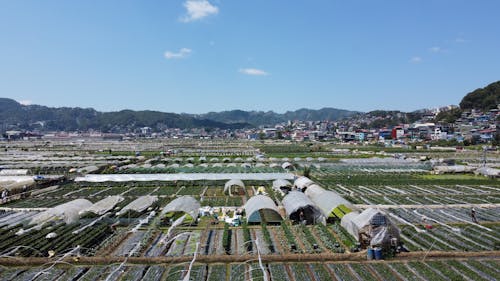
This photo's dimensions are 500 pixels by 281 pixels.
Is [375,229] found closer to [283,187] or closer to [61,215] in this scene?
[283,187]

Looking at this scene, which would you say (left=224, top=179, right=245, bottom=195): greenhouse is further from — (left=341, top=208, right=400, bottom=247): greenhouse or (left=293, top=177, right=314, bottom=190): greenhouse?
(left=341, top=208, right=400, bottom=247): greenhouse

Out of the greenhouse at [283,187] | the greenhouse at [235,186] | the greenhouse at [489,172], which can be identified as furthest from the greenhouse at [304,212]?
the greenhouse at [489,172]

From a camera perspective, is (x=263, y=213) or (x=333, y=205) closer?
(x=333, y=205)

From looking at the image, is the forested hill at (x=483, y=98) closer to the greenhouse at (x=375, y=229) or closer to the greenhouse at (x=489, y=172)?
the greenhouse at (x=489, y=172)

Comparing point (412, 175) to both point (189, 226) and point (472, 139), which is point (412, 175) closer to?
point (189, 226)

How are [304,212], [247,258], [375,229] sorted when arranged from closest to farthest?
[247,258] < [375,229] < [304,212]

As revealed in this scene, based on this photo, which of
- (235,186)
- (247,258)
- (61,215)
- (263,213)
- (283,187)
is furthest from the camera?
(235,186)

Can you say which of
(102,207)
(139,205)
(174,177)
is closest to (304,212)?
(139,205)
